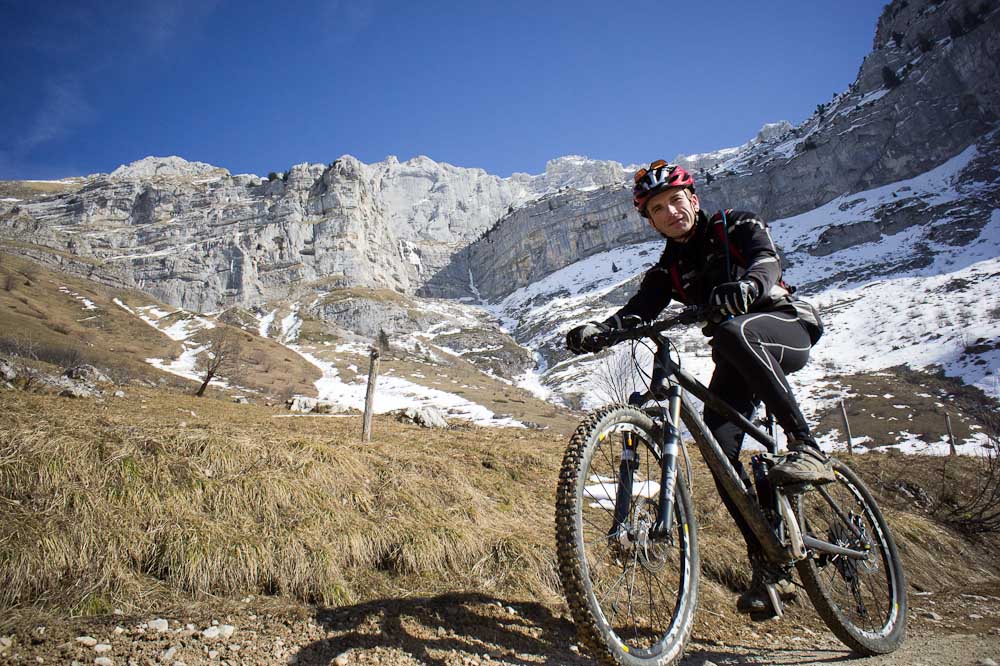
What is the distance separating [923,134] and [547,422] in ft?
473

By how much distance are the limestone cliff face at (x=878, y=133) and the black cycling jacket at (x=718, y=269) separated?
166059 mm

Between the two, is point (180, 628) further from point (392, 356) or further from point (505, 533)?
point (392, 356)

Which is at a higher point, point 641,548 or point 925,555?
point 641,548

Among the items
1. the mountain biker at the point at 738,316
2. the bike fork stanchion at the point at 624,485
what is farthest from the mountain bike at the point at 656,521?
the mountain biker at the point at 738,316

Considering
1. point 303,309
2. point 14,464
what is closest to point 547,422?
point 14,464

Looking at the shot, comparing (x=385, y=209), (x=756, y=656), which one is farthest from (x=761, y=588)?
(x=385, y=209)

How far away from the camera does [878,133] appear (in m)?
133

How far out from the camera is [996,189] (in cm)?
9375

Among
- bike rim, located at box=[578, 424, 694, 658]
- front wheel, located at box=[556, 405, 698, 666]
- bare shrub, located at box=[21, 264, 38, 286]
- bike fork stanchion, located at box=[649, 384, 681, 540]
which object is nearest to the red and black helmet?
bike fork stanchion, located at box=[649, 384, 681, 540]

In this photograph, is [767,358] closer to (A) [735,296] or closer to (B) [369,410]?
(A) [735,296]

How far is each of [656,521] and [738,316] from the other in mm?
1460

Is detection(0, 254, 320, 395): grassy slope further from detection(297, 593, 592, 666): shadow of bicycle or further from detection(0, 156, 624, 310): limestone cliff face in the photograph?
detection(0, 156, 624, 310): limestone cliff face

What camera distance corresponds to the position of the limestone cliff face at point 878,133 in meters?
118

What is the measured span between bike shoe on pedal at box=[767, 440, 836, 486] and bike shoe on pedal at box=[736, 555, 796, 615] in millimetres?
589
